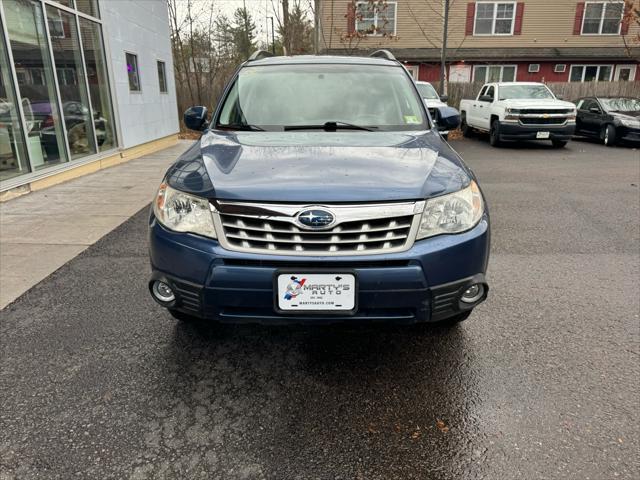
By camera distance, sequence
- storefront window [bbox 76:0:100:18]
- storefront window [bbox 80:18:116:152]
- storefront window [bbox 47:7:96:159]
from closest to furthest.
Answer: storefront window [bbox 47:7:96:159] < storefront window [bbox 76:0:100:18] < storefront window [bbox 80:18:116:152]

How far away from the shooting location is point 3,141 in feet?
21.7

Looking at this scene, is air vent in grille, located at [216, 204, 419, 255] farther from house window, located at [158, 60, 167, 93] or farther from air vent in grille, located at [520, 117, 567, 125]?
house window, located at [158, 60, 167, 93]

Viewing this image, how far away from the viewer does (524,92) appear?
13.6 metres

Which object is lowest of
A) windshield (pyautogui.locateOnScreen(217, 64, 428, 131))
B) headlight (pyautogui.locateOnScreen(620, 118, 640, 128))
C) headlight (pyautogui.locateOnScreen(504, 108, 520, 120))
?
headlight (pyautogui.locateOnScreen(620, 118, 640, 128))

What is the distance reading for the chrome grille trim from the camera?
215cm

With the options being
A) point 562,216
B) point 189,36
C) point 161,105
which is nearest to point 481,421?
point 562,216

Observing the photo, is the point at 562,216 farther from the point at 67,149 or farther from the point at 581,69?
the point at 581,69

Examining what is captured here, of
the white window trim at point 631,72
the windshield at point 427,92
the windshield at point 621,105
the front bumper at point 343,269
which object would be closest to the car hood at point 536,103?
the windshield at point 427,92

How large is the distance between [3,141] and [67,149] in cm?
153

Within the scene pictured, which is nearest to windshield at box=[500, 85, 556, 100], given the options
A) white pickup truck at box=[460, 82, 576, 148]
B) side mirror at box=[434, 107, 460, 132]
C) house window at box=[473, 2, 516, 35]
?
white pickup truck at box=[460, 82, 576, 148]

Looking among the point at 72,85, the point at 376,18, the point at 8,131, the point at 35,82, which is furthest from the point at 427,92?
the point at 376,18

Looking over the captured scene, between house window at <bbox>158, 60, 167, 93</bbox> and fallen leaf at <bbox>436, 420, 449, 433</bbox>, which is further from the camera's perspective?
house window at <bbox>158, 60, 167, 93</bbox>

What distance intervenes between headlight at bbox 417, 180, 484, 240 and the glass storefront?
637 cm

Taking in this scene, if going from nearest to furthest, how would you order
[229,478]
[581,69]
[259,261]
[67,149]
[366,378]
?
[229,478], [259,261], [366,378], [67,149], [581,69]
